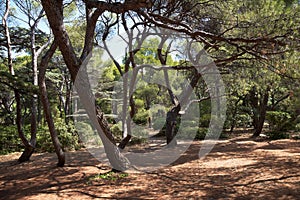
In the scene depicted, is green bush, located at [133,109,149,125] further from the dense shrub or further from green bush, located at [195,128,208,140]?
the dense shrub

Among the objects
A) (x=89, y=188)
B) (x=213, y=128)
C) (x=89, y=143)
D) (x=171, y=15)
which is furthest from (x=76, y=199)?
(x=213, y=128)

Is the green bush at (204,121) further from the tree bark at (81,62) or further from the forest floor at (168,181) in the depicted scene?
the tree bark at (81,62)

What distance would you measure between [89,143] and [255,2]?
27.5 ft

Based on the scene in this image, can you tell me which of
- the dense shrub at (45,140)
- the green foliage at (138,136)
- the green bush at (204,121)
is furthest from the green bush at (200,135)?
the dense shrub at (45,140)

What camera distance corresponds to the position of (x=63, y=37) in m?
4.32

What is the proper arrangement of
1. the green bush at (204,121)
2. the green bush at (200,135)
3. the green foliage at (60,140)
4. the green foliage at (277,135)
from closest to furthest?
the green foliage at (60,140)
the green foliage at (277,135)
the green bush at (200,135)
the green bush at (204,121)

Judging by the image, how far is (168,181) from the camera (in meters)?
4.55

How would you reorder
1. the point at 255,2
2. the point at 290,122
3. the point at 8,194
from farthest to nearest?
the point at 290,122
the point at 255,2
the point at 8,194

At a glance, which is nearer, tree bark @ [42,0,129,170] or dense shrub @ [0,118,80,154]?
tree bark @ [42,0,129,170]

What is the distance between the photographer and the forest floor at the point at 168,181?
3.67 meters

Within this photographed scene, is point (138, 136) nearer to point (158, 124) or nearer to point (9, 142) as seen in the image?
point (158, 124)

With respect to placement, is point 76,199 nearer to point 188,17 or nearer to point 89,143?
point 188,17

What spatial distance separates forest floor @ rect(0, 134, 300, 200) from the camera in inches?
145

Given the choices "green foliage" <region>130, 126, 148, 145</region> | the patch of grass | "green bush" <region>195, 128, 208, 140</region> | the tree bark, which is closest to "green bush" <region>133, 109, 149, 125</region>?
"green foliage" <region>130, 126, 148, 145</region>
